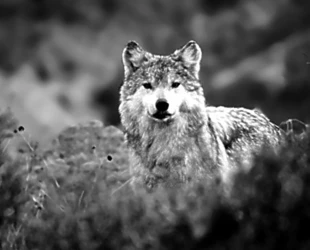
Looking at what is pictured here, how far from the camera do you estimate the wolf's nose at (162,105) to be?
7641 mm

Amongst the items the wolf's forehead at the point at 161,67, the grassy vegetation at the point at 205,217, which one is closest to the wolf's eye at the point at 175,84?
the wolf's forehead at the point at 161,67

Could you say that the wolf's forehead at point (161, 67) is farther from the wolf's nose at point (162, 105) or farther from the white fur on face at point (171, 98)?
the wolf's nose at point (162, 105)

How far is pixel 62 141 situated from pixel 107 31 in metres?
26.6

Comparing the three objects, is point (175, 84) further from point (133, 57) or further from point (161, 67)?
point (133, 57)

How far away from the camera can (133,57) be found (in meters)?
8.37

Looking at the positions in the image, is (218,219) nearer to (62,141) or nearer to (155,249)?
(155,249)

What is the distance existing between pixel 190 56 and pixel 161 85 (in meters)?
0.55

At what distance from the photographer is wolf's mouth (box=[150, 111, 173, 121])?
25.3 ft

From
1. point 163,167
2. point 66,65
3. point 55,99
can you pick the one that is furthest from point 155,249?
point 66,65

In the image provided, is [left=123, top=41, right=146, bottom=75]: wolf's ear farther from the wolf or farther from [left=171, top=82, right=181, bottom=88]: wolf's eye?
[left=171, top=82, right=181, bottom=88]: wolf's eye

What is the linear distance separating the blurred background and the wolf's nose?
53.4ft

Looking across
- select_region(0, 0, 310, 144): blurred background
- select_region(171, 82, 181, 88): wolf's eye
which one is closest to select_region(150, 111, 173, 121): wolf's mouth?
select_region(171, 82, 181, 88): wolf's eye

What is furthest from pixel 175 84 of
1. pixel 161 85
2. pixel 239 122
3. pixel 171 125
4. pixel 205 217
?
pixel 205 217

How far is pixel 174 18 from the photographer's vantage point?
3997 centimetres
